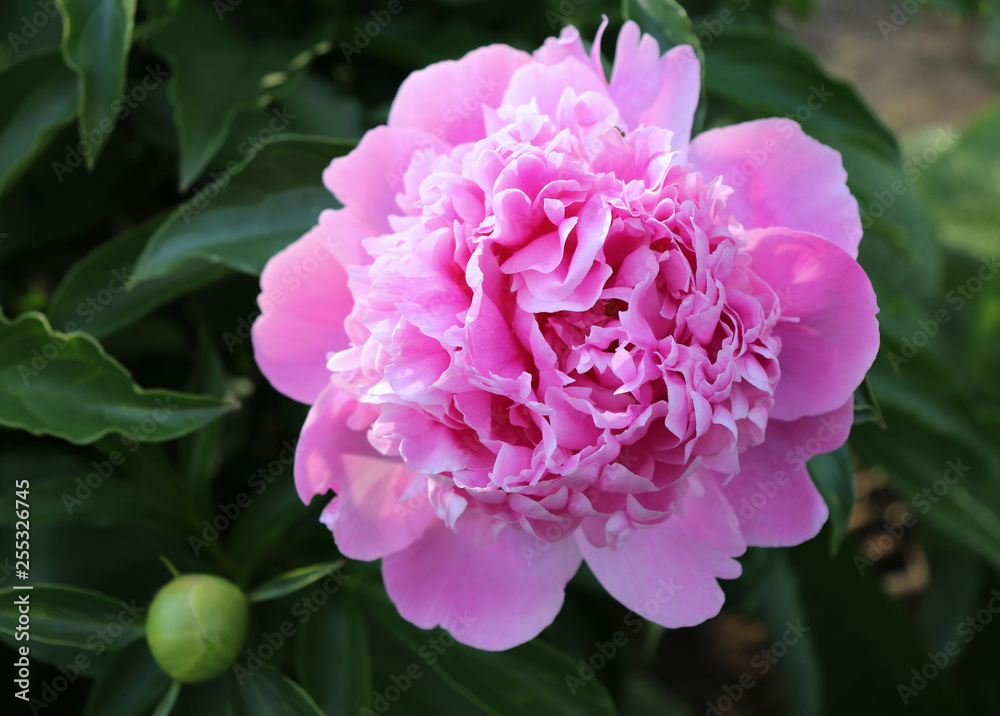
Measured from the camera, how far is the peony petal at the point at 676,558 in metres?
0.53

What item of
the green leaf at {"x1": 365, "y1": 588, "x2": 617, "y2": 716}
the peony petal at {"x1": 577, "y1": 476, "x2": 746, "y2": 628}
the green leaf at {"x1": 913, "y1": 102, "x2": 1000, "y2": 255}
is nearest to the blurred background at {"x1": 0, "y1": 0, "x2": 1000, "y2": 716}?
the green leaf at {"x1": 365, "y1": 588, "x2": 617, "y2": 716}

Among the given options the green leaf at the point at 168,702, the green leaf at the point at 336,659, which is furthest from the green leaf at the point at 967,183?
the green leaf at the point at 168,702

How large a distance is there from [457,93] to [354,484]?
0.28m

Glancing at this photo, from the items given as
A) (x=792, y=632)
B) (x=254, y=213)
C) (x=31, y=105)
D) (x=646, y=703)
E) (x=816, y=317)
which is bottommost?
(x=646, y=703)

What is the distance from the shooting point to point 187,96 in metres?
0.72

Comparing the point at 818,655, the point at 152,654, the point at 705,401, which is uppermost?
the point at 705,401

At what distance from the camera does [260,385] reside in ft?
3.15

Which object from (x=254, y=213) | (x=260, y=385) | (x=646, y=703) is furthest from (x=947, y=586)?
(x=254, y=213)

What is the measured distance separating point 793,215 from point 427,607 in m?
0.35

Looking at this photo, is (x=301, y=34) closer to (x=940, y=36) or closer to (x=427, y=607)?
(x=427, y=607)

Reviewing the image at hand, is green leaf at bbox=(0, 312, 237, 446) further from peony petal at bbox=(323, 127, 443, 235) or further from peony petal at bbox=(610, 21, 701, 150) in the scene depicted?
peony petal at bbox=(610, 21, 701, 150)

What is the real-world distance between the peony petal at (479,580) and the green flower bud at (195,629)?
0.17 metres

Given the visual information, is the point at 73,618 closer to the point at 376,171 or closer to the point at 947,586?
the point at 376,171

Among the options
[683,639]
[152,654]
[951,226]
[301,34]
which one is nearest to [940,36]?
[951,226]
